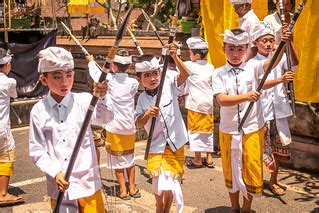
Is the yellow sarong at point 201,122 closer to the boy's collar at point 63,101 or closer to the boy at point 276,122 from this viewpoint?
the boy at point 276,122

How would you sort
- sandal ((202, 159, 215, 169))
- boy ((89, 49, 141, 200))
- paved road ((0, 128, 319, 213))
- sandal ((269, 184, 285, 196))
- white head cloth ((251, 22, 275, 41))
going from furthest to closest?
sandal ((202, 159, 215, 169))
boy ((89, 49, 141, 200))
sandal ((269, 184, 285, 196))
paved road ((0, 128, 319, 213))
white head cloth ((251, 22, 275, 41))

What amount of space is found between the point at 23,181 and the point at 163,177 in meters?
3.44

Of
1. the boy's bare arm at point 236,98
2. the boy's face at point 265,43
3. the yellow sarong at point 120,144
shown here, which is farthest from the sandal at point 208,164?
the boy's bare arm at point 236,98

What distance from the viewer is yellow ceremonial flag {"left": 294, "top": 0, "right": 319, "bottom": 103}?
6121 millimetres

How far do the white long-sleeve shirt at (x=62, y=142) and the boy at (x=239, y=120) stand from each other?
1651mm

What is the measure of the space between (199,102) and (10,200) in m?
3.32

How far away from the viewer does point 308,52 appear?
20.5 feet

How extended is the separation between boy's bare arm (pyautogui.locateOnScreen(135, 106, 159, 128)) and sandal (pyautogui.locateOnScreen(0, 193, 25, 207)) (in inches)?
95.2

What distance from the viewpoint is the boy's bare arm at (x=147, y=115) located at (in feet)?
14.5

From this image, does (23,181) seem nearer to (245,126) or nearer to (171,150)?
(171,150)

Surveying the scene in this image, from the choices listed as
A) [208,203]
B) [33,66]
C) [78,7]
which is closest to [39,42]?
[33,66]

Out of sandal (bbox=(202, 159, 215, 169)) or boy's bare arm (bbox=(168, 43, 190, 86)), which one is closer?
boy's bare arm (bbox=(168, 43, 190, 86))

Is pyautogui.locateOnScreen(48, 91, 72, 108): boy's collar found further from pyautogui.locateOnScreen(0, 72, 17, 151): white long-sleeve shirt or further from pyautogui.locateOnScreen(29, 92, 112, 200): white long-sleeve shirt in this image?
pyautogui.locateOnScreen(0, 72, 17, 151): white long-sleeve shirt

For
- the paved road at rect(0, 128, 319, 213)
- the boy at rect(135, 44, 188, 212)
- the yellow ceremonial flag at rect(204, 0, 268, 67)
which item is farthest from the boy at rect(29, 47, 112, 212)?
the yellow ceremonial flag at rect(204, 0, 268, 67)
